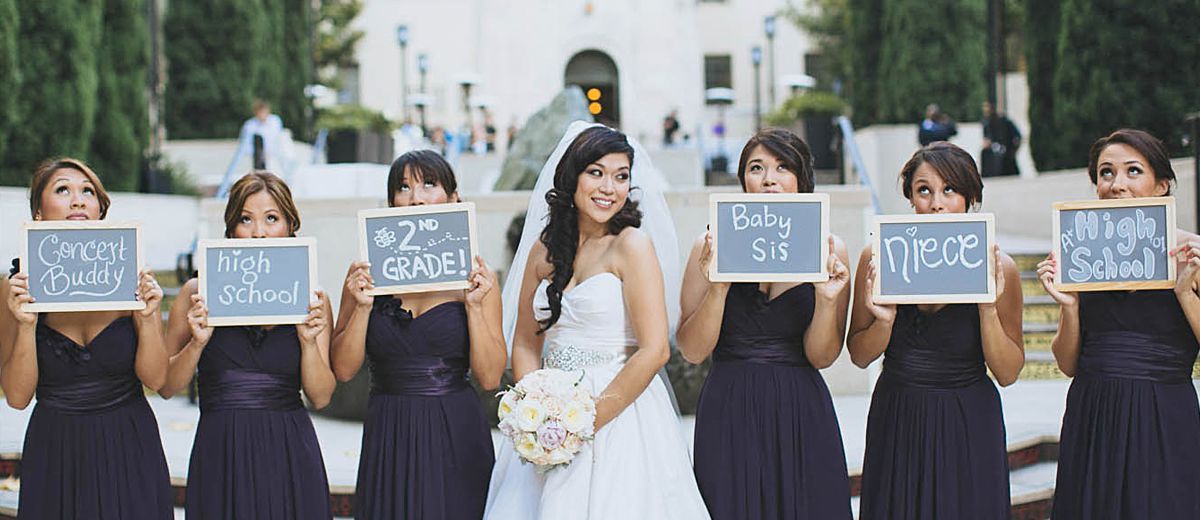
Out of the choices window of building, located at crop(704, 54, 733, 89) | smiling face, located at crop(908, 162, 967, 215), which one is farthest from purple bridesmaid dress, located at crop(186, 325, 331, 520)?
window of building, located at crop(704, 54, 733, 89)

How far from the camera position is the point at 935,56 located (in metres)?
20.8

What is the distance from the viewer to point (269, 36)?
22359 mm

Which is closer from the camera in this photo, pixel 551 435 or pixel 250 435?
pixel 551 435

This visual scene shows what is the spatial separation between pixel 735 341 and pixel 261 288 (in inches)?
67.5

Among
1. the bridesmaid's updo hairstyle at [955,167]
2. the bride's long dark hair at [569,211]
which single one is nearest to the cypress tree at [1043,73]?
the bridesmaid's updo hairstyle at [955,167]

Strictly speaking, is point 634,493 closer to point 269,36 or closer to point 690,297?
point 690,297

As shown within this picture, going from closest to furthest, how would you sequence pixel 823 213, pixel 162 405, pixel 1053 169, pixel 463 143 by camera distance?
Result: pixel 823 213 < pixel 162 405 < pixel 1053 169 < pixel 463 143

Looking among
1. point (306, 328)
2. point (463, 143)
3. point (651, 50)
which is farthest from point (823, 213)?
point (651, 50)

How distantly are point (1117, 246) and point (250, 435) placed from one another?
10.3 feet

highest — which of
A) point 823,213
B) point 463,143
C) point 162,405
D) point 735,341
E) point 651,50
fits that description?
point 651,50

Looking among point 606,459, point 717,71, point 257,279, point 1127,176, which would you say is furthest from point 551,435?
point 717,71

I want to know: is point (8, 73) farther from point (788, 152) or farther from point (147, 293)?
point (788, 152)

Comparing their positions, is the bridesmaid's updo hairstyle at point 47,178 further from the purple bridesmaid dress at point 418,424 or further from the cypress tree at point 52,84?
the cypress tree at point 52,84

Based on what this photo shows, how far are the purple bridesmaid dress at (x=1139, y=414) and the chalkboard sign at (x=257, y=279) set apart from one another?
9.39 feet
